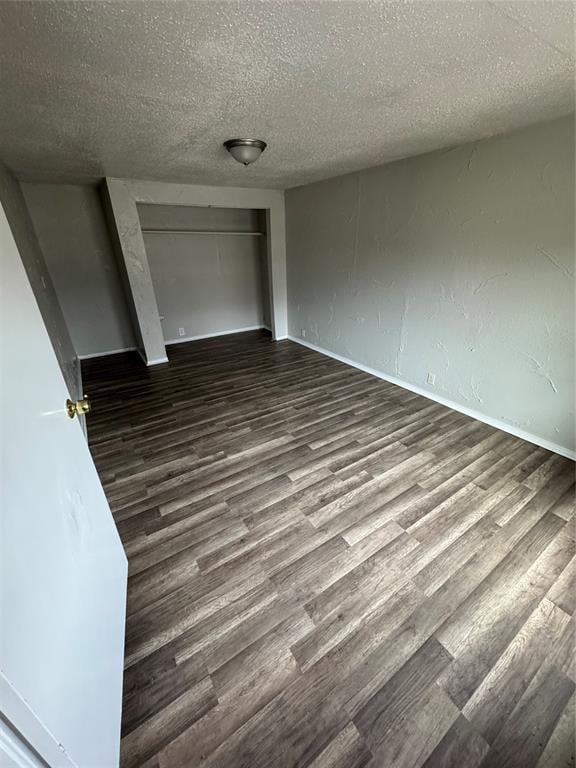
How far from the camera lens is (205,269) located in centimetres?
482

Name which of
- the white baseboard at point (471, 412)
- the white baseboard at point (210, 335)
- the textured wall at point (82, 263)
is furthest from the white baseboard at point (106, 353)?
the white baseboard at point (471, 412)

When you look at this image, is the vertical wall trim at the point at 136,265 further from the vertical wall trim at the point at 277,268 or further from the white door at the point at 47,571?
the white door at the point at 47,571

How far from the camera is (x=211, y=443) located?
2512mm

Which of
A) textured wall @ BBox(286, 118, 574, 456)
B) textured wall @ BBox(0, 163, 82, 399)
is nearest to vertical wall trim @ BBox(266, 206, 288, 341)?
textured wall @ BBox(286, 118, 574, 456)

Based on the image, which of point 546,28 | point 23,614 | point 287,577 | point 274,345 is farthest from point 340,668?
point 274,345

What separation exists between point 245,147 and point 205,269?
9.77ft

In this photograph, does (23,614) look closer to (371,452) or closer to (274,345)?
(371,452)

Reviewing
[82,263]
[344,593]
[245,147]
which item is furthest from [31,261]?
[344,593]

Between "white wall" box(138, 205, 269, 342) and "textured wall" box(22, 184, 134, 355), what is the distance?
546mm

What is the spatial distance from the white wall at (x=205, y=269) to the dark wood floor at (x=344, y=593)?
2.66 m

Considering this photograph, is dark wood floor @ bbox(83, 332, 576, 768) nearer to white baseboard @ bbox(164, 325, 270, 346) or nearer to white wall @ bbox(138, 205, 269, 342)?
white baseboard @ bbox(164, 325, 270, 346)

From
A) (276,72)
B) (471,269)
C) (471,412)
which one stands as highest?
(276,72)

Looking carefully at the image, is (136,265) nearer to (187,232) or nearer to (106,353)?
(187,232)

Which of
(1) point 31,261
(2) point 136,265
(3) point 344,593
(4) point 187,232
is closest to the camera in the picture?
(3) point 344,593
